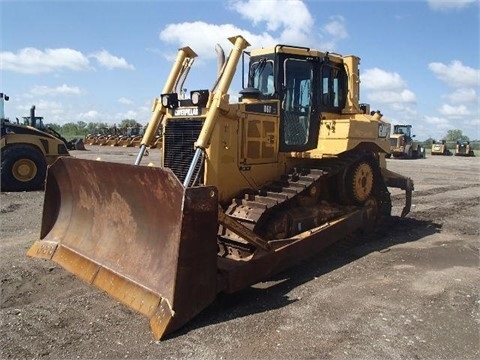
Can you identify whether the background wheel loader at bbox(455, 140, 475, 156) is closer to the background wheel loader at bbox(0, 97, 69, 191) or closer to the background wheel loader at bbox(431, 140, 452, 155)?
the background wheel loader at bbox(431, 140, 452, 155)

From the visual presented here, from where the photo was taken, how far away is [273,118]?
6438 millimetres

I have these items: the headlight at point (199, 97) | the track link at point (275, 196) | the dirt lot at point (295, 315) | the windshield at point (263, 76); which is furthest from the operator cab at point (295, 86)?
the dirt lot at point (295, 315)

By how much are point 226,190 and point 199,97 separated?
1283mm

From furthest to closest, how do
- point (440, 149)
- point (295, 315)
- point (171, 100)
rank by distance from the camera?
point (440, 149), point (171, 100), point (295, 315)

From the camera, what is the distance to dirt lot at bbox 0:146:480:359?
378 centimetres

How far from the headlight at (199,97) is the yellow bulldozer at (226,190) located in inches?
0.6

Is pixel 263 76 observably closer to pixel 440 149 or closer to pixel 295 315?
pixel 295 315

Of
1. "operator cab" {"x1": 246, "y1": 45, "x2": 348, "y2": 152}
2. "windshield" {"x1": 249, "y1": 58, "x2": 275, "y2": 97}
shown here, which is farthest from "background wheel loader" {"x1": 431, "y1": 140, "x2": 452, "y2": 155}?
"windshield" {"x1": 249, "y1": 58, "x2": 275, "y2": 97}

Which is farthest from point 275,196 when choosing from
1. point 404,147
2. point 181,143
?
point 404,147

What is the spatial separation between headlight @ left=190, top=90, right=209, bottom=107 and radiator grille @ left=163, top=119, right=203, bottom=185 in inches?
9.8

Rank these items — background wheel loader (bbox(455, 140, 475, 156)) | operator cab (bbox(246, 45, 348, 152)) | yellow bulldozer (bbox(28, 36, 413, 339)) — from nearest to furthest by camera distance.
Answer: yellow bulldozer (bbox(28, 36, 413, 339)), operator cab (bbox(246, 45, 348, 152)), background wheel loader (bbox(455, 140, 475, 156))

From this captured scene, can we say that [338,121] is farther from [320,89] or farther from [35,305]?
[35,305]

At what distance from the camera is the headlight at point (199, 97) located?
5684 mm

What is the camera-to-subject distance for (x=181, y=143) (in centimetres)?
612
